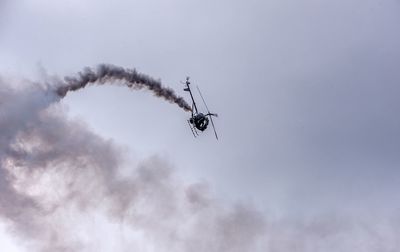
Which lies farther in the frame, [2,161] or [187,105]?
[187,105]

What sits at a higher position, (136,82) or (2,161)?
(136,82)

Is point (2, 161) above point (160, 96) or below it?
below

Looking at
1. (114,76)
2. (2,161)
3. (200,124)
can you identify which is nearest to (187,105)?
(200,124)

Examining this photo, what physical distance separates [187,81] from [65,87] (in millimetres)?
21597

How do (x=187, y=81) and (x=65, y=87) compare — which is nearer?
(x=65, y=87)

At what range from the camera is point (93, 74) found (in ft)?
363

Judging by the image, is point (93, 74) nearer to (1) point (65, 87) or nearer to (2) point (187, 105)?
(1) point (65, 87)

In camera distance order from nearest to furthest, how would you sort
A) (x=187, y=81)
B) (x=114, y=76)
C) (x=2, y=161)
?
(x=2, y=161)
(x=114, y=76)
(x=187, y=81)

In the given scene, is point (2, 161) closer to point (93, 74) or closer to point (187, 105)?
point (93, 74)

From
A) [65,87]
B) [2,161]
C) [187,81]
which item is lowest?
[2,161]

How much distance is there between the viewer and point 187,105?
119375mm

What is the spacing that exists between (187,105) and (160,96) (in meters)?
5.14

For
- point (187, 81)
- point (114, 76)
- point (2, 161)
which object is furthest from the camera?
point (187, 81)

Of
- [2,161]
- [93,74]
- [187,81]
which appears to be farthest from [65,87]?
[187,81]
